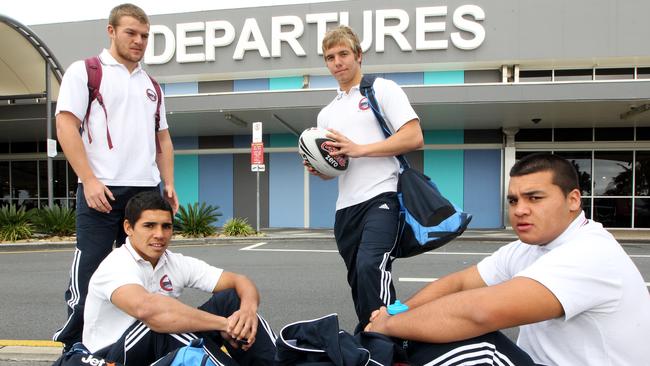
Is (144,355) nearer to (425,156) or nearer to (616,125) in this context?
(425,156)

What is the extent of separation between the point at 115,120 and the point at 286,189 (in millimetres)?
12377

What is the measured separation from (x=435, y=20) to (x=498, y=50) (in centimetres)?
226

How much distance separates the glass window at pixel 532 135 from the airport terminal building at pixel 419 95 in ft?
0.10

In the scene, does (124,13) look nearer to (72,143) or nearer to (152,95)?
(152,95)

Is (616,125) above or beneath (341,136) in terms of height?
above

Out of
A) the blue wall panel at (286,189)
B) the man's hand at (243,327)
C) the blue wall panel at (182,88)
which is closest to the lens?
the man's hand at (243,327)

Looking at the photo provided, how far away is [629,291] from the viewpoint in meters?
1.53

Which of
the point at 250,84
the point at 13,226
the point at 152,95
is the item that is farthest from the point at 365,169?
the point at 250,84

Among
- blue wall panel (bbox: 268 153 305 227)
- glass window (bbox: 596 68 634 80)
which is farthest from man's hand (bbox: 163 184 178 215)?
glass window (bbox: 596 68 634 80)

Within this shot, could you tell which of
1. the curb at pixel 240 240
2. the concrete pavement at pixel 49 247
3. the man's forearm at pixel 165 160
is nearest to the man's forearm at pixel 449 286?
the man's forearm at pixel 165 160

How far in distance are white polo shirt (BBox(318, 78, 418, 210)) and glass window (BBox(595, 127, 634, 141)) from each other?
44.7 ft

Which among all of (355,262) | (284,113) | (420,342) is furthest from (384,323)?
(284,113)

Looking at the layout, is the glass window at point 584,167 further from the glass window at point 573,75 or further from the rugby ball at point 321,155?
the rugby ball at point 321,155

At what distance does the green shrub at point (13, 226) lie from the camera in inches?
416
